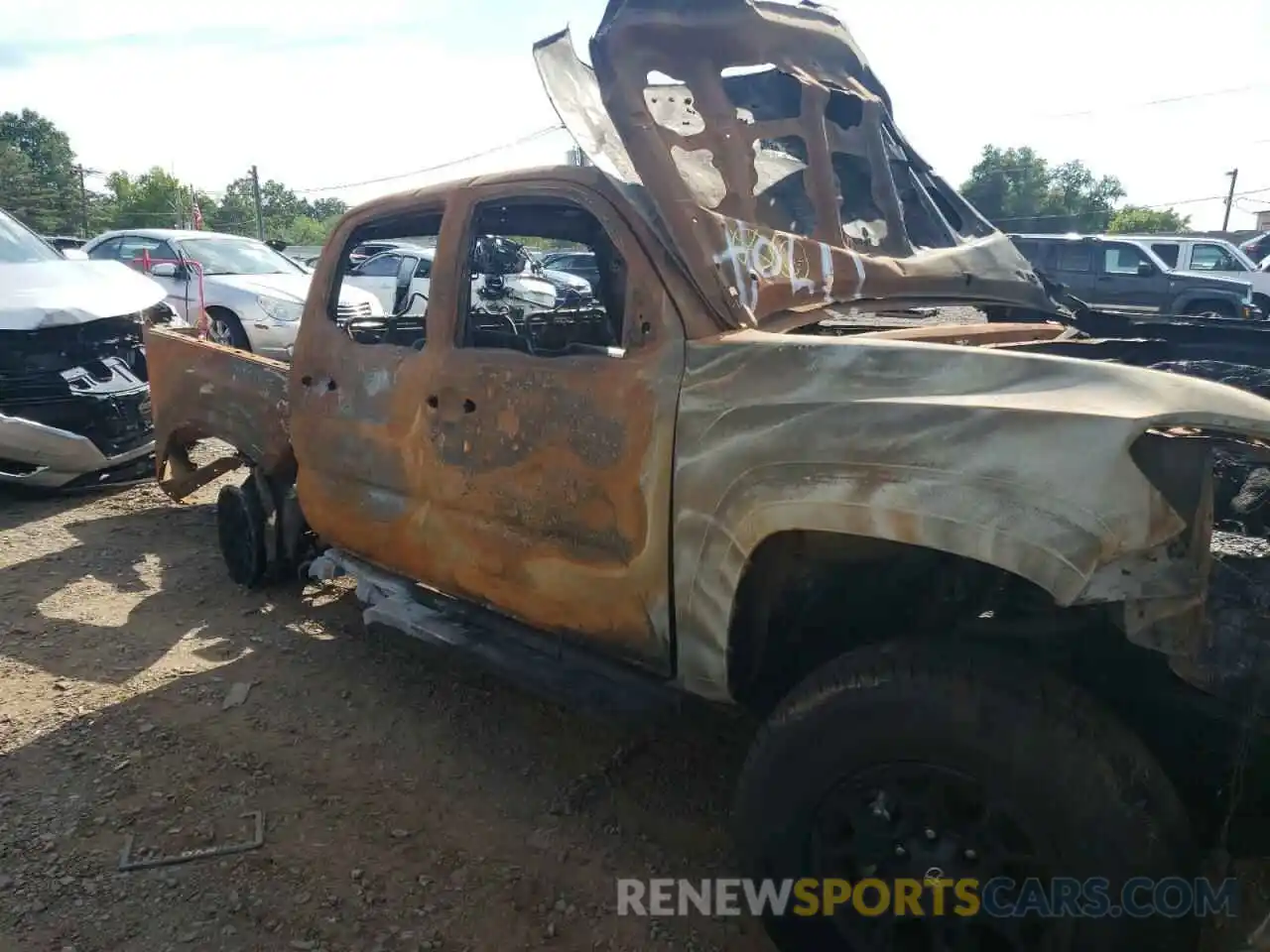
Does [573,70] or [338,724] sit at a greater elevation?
[573,70]

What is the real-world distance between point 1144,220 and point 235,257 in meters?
52.6

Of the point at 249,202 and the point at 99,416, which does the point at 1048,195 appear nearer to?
the point at 249,202

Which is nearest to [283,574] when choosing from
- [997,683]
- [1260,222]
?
[997,683]

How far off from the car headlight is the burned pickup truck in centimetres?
685

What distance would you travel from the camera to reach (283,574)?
4.80 metres

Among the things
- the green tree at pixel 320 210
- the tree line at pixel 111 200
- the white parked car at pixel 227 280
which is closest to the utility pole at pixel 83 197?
the tree line at pixel 111 200

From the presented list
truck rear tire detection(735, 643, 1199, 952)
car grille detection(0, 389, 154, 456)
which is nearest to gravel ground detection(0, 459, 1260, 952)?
truck rear tire detection(735, 643, 1199, 952)

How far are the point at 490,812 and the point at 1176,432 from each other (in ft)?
7.26

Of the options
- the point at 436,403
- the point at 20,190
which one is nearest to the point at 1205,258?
the point at 436,403

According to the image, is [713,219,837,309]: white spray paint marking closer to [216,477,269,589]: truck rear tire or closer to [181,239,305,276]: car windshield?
[216,477,269,589]: truck rear tire

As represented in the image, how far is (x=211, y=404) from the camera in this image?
475cm

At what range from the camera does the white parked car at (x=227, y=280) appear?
33.3ft

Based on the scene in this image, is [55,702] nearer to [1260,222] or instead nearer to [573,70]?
[573,70]

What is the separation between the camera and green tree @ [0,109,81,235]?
5128 cm
